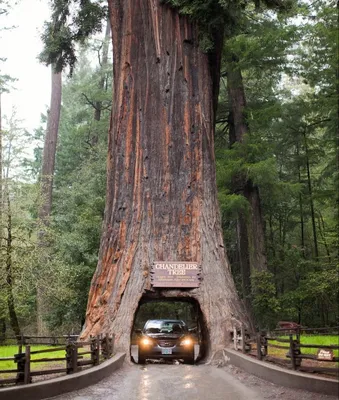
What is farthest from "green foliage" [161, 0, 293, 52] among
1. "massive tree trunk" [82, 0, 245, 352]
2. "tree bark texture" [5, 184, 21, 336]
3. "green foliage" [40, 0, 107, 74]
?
"tree bark texture" [5, 184, 21, 336]

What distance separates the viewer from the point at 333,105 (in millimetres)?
4855

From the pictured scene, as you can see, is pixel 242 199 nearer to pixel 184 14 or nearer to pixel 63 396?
pixel 184 14

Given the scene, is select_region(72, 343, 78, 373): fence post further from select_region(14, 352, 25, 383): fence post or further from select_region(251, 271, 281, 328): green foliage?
select_region(251, 271, 281, 328): green foliage

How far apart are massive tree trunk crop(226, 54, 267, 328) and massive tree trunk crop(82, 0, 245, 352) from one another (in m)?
→ 6.24

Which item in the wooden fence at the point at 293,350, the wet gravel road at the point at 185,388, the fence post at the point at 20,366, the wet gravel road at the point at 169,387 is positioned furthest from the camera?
the wet gravel road at the point at 169,387

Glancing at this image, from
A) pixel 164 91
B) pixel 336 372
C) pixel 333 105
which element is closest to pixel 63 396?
pixel 336 372

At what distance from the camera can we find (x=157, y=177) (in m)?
14.1

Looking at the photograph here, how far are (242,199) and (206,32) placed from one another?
7.26m

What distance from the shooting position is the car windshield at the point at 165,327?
1458cm

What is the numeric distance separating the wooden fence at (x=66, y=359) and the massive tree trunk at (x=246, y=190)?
10.8 metres

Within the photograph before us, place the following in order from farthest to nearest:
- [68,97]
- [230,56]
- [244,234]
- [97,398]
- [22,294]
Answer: [68,97]
[244,234]
[230,56]
[22,294]
[97,398]

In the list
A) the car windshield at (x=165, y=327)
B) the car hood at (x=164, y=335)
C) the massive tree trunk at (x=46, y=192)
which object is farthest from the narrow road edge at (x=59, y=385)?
the massive tree trunk at (x=46, y=192)

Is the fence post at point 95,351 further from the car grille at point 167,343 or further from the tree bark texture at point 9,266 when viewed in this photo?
the tree bark texture at point 9,266

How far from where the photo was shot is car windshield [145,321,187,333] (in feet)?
47.8
